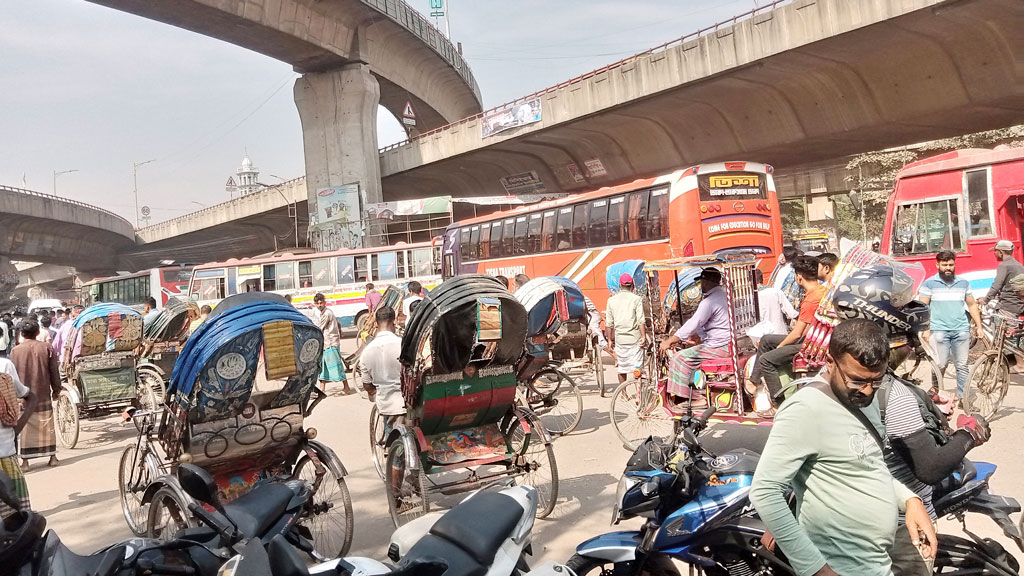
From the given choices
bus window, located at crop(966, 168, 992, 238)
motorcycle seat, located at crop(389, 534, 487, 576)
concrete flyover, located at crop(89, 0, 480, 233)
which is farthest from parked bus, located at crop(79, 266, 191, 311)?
motorcycle seat, located at crop(389, 534, 487, 576)

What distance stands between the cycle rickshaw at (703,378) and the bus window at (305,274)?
753 inches

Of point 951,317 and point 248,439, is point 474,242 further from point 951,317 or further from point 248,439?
point 248,439

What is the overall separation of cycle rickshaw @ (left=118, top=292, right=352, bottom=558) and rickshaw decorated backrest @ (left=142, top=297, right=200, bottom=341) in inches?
283

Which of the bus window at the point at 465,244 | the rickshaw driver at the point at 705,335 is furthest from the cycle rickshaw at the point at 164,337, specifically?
the bus window at the point at 465,244

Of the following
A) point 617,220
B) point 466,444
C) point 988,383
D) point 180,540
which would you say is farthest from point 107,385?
point 617,220

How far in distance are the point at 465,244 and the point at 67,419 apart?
13.6 metres

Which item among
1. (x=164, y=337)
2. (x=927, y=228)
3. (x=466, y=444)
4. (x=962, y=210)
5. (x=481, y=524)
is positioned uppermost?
(x=962, y=210)

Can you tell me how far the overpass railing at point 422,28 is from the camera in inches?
1446

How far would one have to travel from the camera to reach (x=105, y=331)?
31.5 ft

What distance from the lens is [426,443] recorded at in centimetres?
514

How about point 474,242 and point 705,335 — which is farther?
point 474,242

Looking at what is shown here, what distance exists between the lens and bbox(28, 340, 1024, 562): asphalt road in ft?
16.7

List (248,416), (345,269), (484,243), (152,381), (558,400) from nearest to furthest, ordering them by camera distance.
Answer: (248,416)
(558,400)
(152,381)
(484,243)
(345,269)

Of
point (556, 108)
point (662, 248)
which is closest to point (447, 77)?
point (556, 108)
